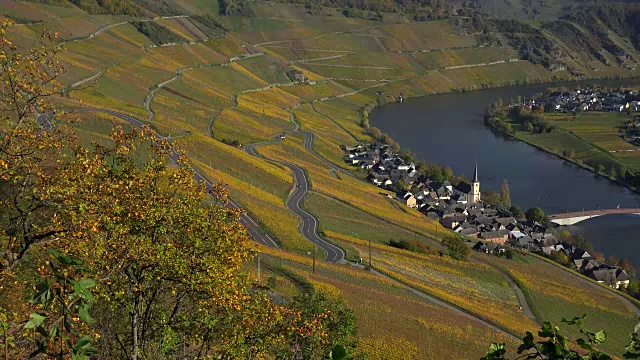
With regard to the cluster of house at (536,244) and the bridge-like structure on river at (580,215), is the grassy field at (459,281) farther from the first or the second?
the bridge-like structure on river at (580,215)

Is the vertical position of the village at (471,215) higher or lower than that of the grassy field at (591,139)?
lower

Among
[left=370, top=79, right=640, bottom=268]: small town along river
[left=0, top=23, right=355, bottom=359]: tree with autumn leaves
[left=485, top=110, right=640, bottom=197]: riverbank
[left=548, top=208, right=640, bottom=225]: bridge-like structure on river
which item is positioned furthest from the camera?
[left=485, top=110, right=640, bottom=197]: riverbank

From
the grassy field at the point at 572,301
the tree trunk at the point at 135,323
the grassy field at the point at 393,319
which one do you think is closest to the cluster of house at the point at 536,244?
the grassy field at the point at 572,301

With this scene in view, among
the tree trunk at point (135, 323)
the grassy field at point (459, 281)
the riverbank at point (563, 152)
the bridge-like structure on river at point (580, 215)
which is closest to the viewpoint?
the tree trunk at point (135, 323)

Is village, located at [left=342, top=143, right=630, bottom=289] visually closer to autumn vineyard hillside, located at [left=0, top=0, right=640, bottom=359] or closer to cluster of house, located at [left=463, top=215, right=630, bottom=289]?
cluster of house, located at [left=463, top=215, right=630, bottom=289]

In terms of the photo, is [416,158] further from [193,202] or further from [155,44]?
[193,202]

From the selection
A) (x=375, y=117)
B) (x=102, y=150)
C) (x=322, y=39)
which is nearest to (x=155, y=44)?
(x=375, y=117)

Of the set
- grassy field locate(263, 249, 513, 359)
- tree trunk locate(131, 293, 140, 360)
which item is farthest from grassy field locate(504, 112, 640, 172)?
tree trunk locate(131, 293, 140, 360)
